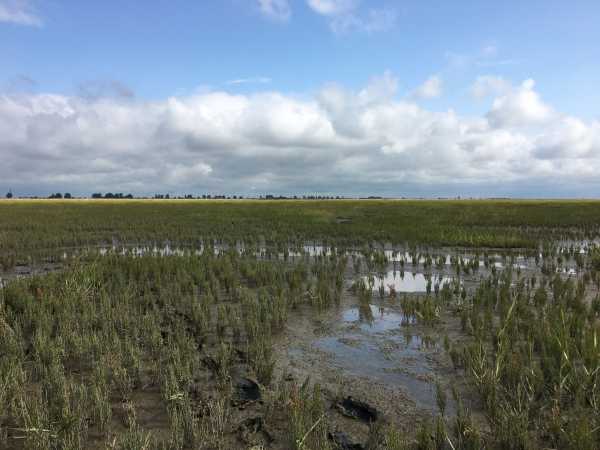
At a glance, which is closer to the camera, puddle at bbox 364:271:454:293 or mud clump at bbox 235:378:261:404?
mud clump at bbox 235:378:261:404

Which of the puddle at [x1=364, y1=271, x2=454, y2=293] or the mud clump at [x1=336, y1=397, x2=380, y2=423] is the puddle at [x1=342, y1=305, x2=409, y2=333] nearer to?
the puddle at [x1=364, y1=271, x2=454, y2=293]

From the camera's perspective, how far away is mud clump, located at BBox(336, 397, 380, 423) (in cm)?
390

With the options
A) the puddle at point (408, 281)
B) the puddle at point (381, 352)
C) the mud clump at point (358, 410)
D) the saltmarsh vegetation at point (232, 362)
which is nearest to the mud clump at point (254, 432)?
the saltmarsh vegetation at point (232, 362)

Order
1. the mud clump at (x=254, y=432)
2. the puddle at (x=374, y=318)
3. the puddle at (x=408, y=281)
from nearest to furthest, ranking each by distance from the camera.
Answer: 1. the mud clump at (x=254, y=432)
2. the puddle at (x=374, y=318)
3. the puddle at (x=408, y=281)

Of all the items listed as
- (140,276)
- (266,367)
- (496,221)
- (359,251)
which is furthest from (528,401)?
(496,221)

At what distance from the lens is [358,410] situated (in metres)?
4.00

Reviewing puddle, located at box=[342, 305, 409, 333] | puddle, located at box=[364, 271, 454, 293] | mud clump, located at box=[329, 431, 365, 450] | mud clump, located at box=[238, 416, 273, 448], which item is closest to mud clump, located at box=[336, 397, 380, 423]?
mud clump, located at box=[329, 431, 365, 450]

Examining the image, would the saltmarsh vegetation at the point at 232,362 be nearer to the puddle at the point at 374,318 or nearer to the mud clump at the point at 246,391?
the mud clump at the point at 246,391

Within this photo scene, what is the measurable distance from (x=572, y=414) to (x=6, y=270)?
14.6m

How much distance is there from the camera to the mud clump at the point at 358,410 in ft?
12.8

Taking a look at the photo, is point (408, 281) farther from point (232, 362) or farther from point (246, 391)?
point (246, 391)

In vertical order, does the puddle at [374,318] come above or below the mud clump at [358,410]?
above

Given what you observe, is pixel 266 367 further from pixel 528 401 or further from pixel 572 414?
pixel 572 414

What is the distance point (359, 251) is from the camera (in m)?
15.3
